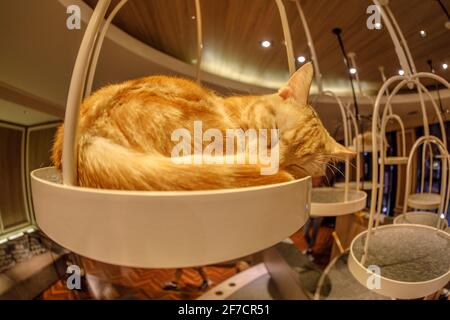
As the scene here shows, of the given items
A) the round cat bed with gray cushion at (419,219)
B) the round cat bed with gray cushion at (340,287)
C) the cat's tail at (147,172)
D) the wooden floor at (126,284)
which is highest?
the cat's tail at (147,172)

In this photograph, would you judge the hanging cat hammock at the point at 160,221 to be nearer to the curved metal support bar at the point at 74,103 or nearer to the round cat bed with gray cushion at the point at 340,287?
the curved metal support bar at the point at 74,103

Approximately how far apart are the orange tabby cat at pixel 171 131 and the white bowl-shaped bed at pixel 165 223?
0.04 m

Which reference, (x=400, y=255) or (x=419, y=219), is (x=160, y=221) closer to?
(x=400, y=255)

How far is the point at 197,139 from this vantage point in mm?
226

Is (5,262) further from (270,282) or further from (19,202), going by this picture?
(270,282)

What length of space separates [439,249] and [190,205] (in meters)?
0.89

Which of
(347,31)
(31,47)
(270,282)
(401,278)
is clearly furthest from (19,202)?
(347,31)

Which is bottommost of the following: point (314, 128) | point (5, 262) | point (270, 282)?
point (270, 282)

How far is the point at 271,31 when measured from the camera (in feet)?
5.10

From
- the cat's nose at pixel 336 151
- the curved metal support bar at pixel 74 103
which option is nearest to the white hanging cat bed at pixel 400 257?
the cat's nose at pixel 336 151

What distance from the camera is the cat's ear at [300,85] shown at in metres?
0.29

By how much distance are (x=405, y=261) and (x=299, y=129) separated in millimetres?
597

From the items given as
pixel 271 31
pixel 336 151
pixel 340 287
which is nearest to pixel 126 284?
pixel 340 287

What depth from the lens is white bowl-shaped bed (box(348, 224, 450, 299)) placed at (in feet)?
1.53
